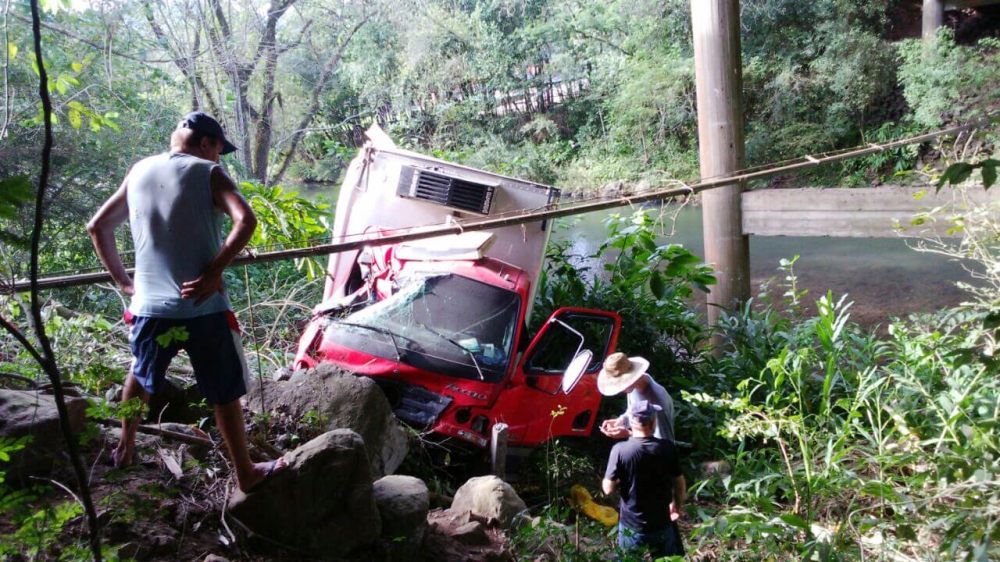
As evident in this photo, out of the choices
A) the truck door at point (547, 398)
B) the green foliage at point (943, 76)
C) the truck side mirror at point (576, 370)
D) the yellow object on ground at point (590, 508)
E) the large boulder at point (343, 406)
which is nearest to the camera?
the large boulder at point (343, 406)

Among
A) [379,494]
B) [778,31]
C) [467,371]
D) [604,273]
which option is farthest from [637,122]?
[379,494]

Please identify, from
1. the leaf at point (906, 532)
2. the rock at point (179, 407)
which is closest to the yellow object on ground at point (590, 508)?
the leaf at point (906, 532)

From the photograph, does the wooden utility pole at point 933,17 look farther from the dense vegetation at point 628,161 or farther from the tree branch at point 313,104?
the tree branch at point 313,104

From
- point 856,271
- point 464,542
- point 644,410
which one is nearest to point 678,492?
point 644,410

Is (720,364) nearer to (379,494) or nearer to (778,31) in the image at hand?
(379,494)

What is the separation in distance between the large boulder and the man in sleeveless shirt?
1316 millimetres

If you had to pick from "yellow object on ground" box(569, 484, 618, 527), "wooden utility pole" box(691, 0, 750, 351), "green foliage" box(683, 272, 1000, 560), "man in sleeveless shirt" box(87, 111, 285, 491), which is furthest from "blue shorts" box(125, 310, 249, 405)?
"wooden utility pole" box(691, 0, 750, 351)

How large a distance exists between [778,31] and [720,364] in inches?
715

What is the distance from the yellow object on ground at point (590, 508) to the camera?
522 cm

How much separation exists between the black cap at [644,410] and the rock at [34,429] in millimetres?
2743

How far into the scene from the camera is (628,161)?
24.3 m

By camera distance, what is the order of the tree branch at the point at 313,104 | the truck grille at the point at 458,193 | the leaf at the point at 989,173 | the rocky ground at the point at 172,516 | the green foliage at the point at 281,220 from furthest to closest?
the tree branch at the point at 313,104 < the truck grille at the point at 458,193 < the green foliage at the point at 281,220 < the rocky ground at the point at 172,516 < the leaf at the point at 989,173

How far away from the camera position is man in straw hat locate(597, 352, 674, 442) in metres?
4.31

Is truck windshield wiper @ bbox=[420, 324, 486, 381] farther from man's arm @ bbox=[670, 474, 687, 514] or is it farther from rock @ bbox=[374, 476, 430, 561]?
rock @ bbox=[374, 476, 430, 561]
